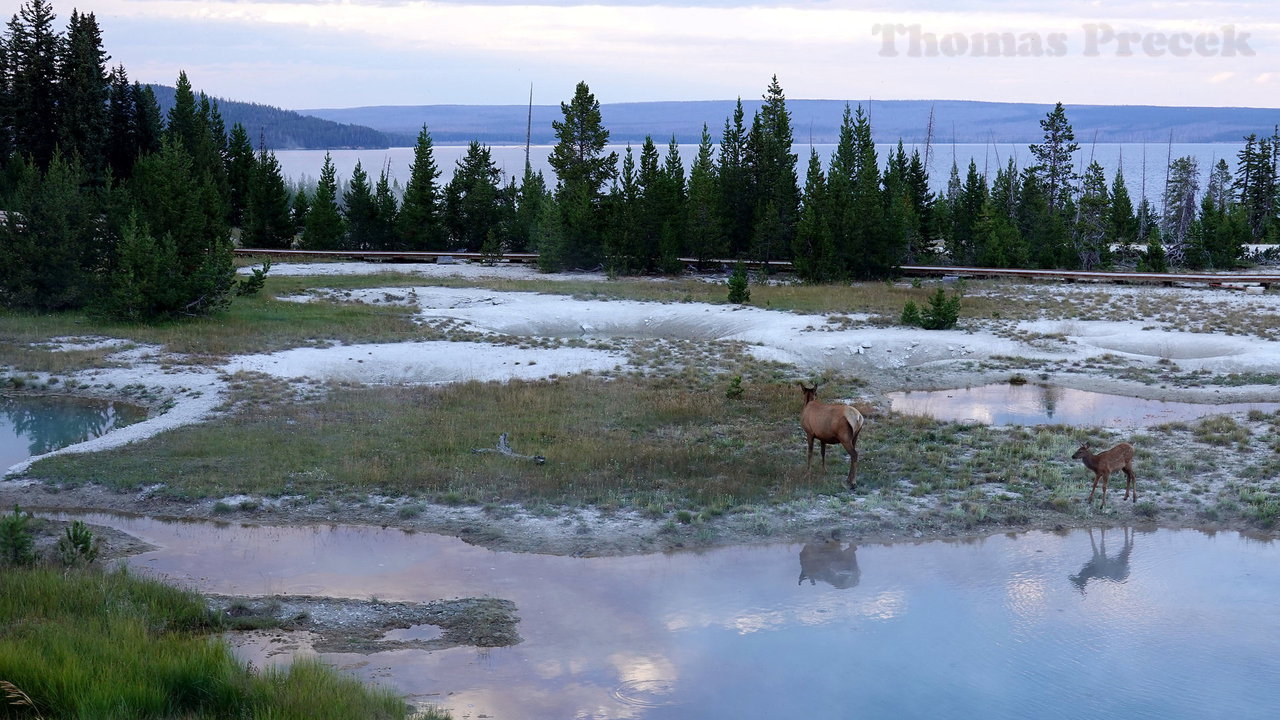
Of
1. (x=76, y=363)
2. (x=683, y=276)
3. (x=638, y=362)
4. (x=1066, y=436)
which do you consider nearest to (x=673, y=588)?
(x=1066, y=436)

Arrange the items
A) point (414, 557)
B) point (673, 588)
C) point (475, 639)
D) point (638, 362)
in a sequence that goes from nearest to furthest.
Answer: point (475, 639) < point (673, 588) < point (414, 557) < point (638, 362)

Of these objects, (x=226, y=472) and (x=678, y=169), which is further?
(x=678, y=169)

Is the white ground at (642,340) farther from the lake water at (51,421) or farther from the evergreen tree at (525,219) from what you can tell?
the evergreen tree at (525,219)

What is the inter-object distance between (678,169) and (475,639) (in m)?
48.5

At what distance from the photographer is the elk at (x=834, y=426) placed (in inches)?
663

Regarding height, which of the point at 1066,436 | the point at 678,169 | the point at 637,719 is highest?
the point at 678,169

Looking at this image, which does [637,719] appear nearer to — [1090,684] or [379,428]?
[1090,684]

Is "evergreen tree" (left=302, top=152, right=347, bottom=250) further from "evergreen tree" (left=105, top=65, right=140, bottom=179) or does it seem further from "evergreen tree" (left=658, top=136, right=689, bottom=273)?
"evergreen tree" (left=658, top=136, right=689, bottom=273)

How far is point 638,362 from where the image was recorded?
28.5 meters

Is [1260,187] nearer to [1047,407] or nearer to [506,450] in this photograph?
[1047,407]

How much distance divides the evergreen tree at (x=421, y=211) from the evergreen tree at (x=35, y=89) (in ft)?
61.0

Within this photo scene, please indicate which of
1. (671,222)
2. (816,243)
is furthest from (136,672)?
(671,222)

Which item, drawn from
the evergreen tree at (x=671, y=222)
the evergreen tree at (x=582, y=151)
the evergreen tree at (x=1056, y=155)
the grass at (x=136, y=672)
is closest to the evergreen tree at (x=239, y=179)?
the evergreen tree at (x=582, y=151)

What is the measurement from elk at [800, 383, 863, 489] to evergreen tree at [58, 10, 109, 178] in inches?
1934
